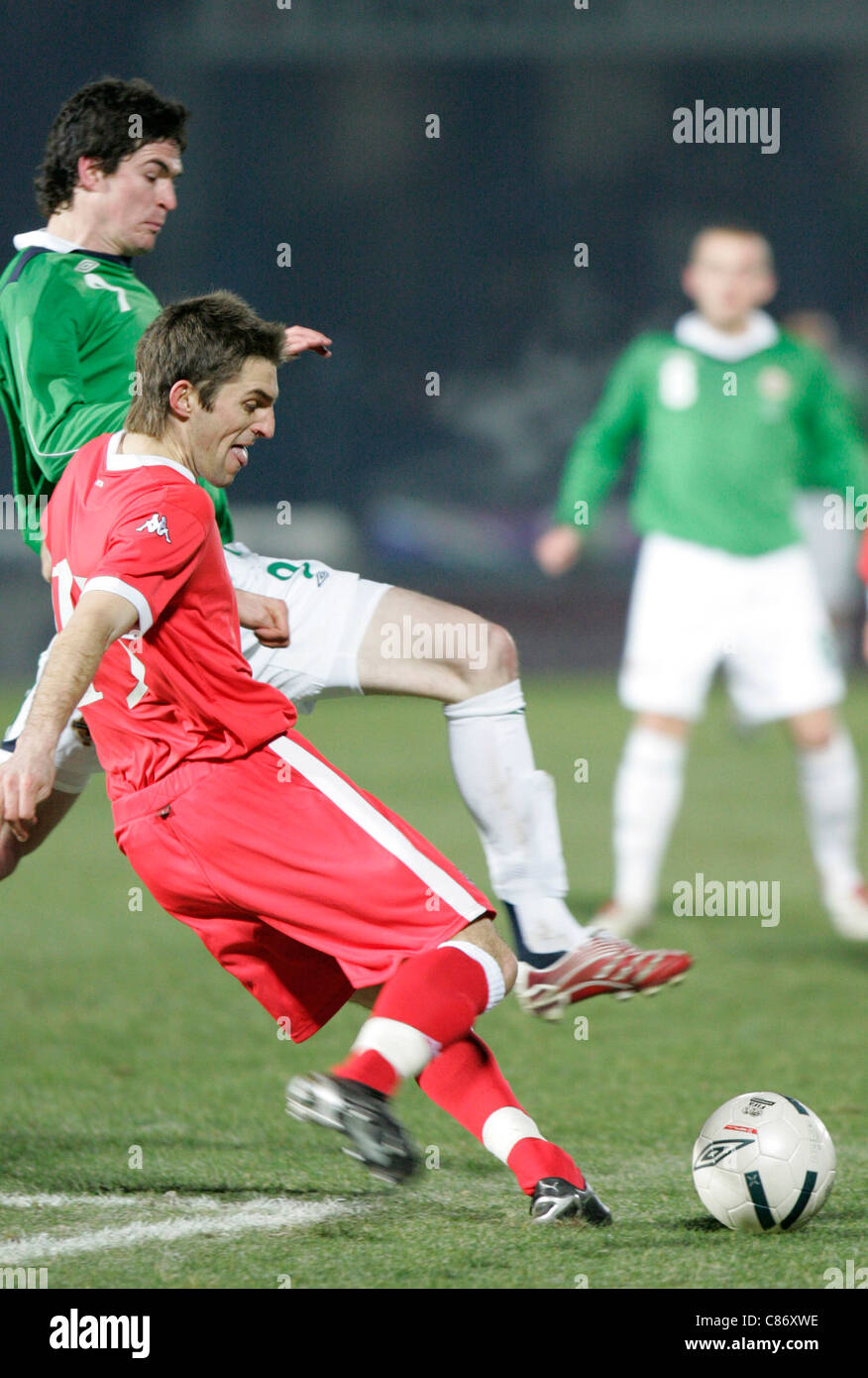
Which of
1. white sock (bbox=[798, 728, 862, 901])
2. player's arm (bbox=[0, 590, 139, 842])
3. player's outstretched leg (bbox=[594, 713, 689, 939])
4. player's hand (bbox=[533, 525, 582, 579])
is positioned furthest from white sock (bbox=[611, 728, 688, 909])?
player's arm (bbox=[0, 590, 139, 842])

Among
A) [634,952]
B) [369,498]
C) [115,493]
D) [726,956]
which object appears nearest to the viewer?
[115,493]

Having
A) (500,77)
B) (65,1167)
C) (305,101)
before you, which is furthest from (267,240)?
(65,1167)

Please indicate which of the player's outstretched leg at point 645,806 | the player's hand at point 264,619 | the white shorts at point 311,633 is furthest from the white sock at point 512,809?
the player's outstretched leg at point 645,806

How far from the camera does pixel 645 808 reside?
256 inches

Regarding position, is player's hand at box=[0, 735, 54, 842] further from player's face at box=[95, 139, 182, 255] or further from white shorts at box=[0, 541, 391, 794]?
player's face at box=[95, 139, 182, 255]

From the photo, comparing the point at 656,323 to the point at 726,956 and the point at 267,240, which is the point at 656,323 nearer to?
the point at 267,240

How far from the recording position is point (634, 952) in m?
3.45

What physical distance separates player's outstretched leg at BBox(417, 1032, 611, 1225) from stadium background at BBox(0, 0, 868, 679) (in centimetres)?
1460

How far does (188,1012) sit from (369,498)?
12.8m

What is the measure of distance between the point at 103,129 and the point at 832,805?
12.8ft

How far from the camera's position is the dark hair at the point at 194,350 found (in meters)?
2.99

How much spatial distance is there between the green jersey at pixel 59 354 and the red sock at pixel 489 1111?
1213 millimetres

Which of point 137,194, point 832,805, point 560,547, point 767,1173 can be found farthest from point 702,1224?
point 832,805

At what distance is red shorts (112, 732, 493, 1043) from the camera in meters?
2.92
